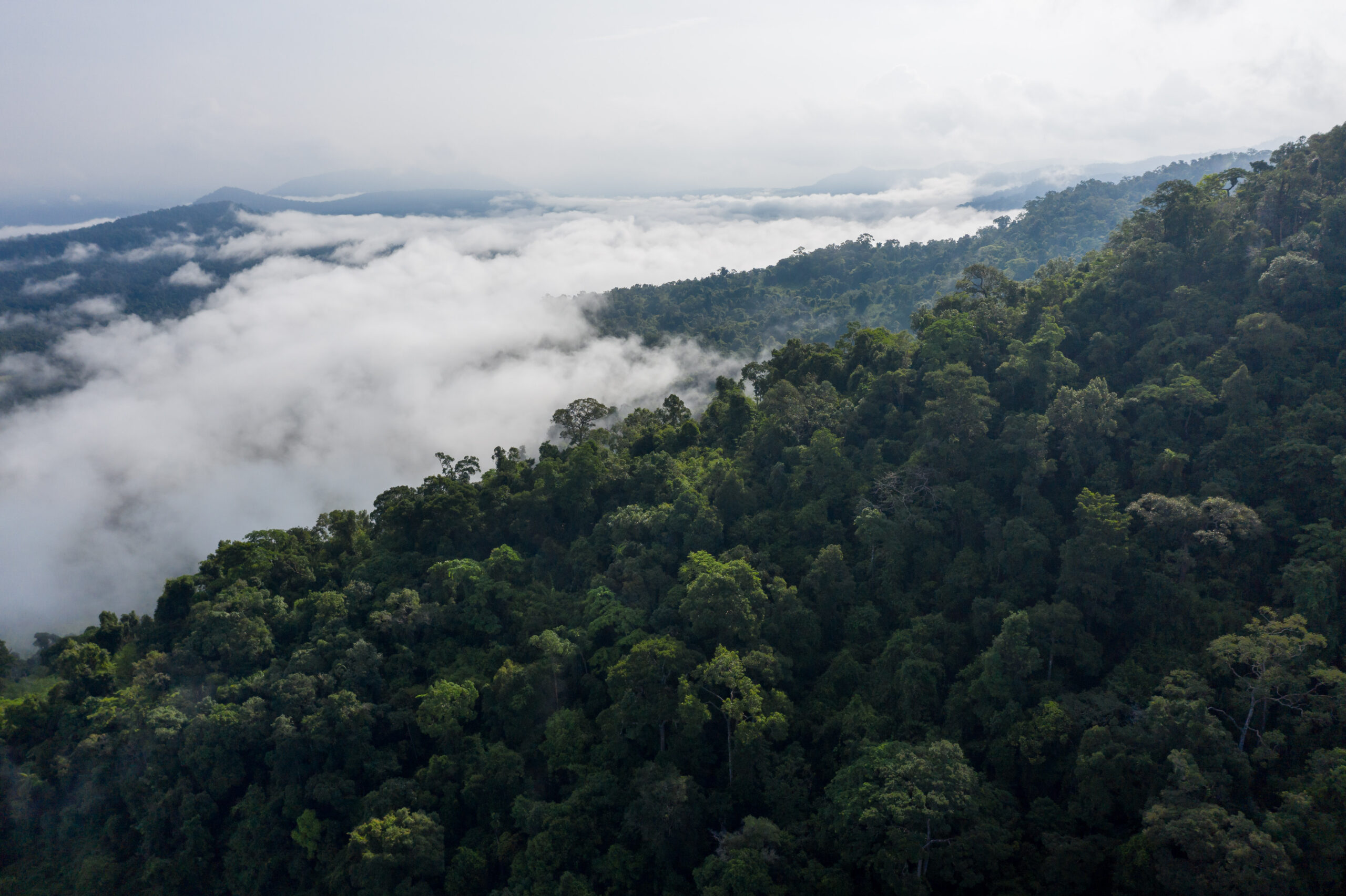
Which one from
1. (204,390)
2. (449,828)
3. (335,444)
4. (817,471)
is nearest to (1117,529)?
(817,471)

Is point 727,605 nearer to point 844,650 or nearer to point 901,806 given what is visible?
point 844,650

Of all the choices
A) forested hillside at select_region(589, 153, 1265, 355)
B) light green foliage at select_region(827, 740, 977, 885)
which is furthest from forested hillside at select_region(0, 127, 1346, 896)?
forested hillside at select_region(589, 153, 1265, 355)

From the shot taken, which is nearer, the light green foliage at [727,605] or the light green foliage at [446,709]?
the light green foliage at [727,605]

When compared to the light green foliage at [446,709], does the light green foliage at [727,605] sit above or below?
above

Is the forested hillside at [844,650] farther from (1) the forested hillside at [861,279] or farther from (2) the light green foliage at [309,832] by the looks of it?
(1) the forested hillside at [861,279]

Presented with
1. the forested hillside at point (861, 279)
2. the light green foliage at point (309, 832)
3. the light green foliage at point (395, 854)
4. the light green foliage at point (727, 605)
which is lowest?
the light green foliage at point (309, 832)

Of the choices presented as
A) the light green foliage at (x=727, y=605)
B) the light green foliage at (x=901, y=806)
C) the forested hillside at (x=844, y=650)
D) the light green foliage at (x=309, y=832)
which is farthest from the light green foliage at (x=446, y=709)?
the light green foliage at (x=901, y=806)

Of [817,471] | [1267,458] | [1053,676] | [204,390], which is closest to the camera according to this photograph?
[1053,676]

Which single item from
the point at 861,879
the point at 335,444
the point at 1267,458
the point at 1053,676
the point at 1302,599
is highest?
the point at 1267,458

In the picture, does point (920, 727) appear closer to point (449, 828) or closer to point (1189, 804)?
point (1189, 804)
